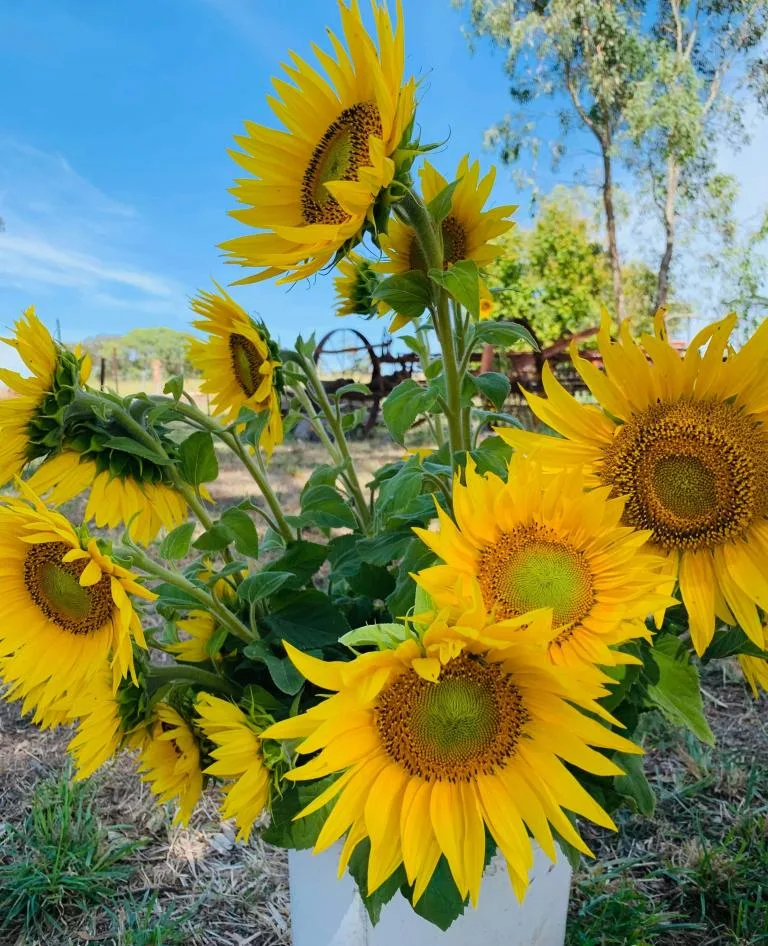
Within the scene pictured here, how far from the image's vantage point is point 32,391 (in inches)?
24.3

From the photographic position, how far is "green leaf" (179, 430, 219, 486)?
664mm

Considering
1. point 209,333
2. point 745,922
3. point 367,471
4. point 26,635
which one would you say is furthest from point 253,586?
point 367,471

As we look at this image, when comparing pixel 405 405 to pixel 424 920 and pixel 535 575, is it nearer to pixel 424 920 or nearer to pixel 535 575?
pixel 535 575

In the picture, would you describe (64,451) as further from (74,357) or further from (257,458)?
(257,458)

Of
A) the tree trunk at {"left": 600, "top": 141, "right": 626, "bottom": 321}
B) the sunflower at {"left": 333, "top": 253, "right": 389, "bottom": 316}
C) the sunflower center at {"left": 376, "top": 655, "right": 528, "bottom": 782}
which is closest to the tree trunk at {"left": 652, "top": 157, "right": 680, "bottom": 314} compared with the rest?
the tree trunk at {"left": 600, "top": 141, "right": 626, "bottom": 321}

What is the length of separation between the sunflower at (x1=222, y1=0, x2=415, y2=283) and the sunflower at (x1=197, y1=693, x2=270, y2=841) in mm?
331

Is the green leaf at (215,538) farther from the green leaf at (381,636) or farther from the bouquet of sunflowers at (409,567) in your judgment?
the green leaf at (381,636)

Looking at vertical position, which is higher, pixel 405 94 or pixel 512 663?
pixel 405 94

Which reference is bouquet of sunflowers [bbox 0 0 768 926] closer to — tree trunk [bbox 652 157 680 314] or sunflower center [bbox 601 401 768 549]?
sunflower center [bbox 601 401 768 549]

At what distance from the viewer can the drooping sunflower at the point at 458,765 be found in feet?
1.42

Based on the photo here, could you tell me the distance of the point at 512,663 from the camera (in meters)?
0.44

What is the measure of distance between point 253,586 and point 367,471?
288cm

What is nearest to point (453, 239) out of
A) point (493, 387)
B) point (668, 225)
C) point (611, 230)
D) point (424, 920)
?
point (493, 387)

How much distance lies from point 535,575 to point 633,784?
0.25 m
